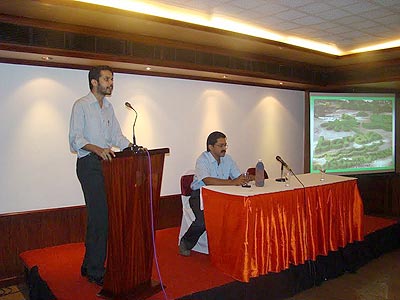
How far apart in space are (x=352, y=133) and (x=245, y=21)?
358cm

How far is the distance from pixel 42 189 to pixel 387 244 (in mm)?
4129

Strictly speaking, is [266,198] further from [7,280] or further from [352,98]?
[352,98]

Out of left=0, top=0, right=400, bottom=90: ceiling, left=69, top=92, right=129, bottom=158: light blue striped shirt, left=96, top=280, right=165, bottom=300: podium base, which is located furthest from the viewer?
left=0, top=0, right=400, bottom=90: ceiling

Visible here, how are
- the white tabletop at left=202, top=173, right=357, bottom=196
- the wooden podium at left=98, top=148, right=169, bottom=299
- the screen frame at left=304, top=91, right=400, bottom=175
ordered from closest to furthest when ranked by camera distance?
the wooden podium at left=98, top=148, right=169, bottom=299 → the white tabletop at left=202, top=173, right=357, bottom=196 → the screen frame at left=304, top=91, right=400, bottom=175

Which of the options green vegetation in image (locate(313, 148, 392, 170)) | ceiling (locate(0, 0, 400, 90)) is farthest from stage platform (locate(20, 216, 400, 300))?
green vegetation in image (locate(313, 148, 392, 170))

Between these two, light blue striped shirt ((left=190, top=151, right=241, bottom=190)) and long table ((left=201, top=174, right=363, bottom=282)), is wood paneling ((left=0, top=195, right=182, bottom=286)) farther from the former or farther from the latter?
long table ((left=201, top=174, right=363, bottom=282))

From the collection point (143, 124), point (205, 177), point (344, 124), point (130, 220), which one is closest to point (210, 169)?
point (205, 177)

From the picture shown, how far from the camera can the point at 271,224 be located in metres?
3.18

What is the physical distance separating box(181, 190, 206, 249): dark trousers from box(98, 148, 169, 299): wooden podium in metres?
0.96

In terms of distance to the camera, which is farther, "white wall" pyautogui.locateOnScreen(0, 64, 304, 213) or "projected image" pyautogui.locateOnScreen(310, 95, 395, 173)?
"projected image" pyautogui.locateOnScreen(310, 95, 395, 173)

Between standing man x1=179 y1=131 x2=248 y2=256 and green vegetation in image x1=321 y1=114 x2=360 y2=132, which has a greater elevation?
green vegetation in image x1=321 y1=114 x2=360 y2=132

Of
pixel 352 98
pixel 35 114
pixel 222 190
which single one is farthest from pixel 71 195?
pixel 352 98

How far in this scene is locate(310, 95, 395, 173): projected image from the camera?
6402 mm

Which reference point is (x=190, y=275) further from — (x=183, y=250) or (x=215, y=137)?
A: (x=215, y=137)
